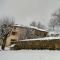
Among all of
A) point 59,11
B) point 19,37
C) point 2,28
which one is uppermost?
point 59,11

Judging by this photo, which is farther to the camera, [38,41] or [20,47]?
[20,47]

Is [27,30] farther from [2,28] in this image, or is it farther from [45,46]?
[45,46]

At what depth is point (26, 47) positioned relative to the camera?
21.4 metres

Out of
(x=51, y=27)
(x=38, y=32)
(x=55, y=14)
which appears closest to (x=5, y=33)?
(x=38, y=32)

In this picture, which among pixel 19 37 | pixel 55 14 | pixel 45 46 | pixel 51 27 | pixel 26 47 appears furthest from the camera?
pixel 51 27

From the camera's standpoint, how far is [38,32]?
42.9 m

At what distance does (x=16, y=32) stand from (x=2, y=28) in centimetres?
1431

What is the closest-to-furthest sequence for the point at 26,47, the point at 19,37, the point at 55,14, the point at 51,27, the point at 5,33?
the point at 26,47, the point at 5,33, the point at 19,37, the point at 55,14, the point at 51,27

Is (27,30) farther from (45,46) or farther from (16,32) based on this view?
(45,46)

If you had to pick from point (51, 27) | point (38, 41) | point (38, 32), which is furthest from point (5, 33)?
point (51, 27)

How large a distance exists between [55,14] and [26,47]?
29.0 metres

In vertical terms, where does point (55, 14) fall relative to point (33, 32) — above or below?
above

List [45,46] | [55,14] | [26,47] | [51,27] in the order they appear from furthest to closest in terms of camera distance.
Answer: [51,27], [55,14], [26,47], [45,46]

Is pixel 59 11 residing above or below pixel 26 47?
above
